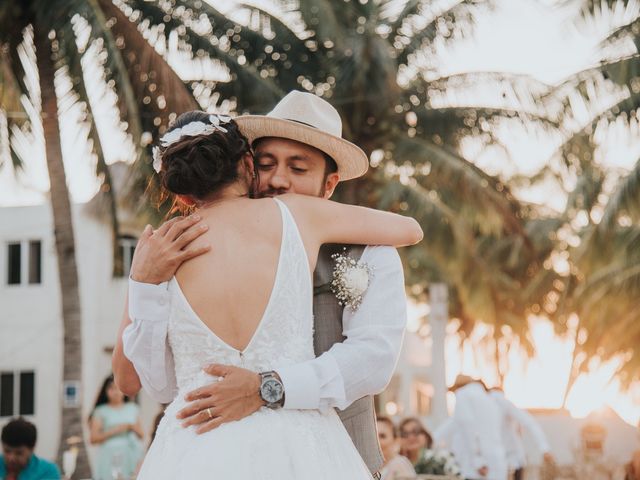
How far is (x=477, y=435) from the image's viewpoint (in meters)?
11.8

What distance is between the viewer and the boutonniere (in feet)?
10.9

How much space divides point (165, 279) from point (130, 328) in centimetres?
17

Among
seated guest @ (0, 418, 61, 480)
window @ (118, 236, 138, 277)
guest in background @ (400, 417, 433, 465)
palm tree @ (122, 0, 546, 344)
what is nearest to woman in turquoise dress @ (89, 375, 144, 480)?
guest in background @ (400, 417, 433, 465)

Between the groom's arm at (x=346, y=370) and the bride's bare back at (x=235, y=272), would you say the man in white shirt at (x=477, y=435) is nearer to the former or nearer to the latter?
the groom's arm at (x=346, y=370)

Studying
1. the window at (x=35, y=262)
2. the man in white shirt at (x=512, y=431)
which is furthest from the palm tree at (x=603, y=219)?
the window at (x=35, y=262)

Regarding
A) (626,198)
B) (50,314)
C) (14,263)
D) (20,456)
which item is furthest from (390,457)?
(14,263)

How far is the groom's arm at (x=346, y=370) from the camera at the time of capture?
306 centimetres

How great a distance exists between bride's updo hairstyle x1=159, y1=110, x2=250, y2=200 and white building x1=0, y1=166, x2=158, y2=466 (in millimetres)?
25292

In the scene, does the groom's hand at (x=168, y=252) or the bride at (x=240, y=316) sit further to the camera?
the groom's hand at (x=168, y=252)

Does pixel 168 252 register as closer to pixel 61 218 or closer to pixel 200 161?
pixel 200 161

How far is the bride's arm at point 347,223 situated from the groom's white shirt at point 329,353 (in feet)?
0.41

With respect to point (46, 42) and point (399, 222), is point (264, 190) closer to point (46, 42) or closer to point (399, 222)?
point (399, 222)

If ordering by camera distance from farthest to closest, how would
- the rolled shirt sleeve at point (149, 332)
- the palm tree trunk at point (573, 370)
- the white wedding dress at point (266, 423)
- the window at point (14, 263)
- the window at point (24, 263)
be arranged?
the palm tree trunk at point (573, 370)
the window at point (14, 263)
the window at point (24, 263)
the rolled shirt sleeve at point (149, 332)
the white wedding dress at point (266, 423)

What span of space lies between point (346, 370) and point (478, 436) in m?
8.85
